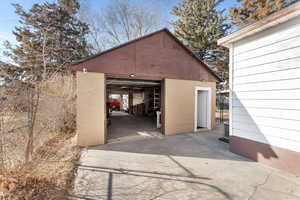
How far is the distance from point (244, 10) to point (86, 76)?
15729 mm

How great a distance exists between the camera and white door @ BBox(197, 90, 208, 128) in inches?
309

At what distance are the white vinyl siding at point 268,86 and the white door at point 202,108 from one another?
3430 mm

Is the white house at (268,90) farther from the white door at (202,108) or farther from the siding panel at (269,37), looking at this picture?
the white door at (202,108)

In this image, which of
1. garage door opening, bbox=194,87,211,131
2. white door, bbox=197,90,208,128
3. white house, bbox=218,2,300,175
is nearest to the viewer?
white house, bbox=218,2,300,175

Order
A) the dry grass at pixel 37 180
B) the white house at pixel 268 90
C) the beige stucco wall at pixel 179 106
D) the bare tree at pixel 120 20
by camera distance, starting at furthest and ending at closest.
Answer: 1. the bare tree at pixel 120 20
2. the beige stucco wall at pixel 179 106
3. the white house at pixel 268 90
4. the dry grass at pixel 37 180

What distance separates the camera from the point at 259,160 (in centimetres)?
371

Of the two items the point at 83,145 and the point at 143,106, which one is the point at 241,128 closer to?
the point at 83,145

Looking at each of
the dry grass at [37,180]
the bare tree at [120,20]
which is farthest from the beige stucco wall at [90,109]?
the bare tree at [120,20]

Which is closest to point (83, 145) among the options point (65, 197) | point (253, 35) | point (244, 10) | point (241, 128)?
point (65, 197)

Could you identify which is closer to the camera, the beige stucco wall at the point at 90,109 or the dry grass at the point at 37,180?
the dry grass at the point at 37,180

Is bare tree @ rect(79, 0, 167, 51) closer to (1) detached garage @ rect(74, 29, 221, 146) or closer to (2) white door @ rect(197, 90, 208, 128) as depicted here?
(1) detached garage @ rect(74, 29, 221, 146)

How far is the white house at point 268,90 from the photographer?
120 inches

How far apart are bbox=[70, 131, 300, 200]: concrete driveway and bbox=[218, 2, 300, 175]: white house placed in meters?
0.48

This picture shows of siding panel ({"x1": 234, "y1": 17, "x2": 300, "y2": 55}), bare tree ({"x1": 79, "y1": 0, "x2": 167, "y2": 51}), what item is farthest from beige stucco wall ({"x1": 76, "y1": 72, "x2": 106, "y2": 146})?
bare tree ({"x1": 79, "y1": 0, "x2": 167, "y2": 51})
